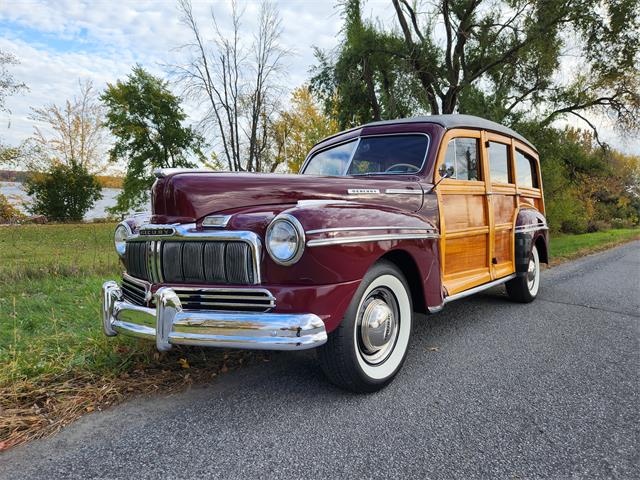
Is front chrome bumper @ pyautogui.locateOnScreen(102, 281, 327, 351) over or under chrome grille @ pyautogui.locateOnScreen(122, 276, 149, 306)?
under

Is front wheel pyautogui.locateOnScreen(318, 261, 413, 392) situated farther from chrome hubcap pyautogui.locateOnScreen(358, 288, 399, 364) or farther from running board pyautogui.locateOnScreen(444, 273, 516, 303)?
running board pyautogui.locateOnScreen(444, 273, 516, 303)

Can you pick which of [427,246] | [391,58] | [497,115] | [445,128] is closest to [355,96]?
[391,58]

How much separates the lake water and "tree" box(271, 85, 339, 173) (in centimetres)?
1228

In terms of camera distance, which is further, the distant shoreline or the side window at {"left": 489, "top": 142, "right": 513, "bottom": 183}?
the distant shoreline

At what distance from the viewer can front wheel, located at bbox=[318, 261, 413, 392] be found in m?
2.31

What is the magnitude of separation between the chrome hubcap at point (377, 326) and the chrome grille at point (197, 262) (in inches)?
29.7

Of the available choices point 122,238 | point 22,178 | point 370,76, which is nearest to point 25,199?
point 22,178

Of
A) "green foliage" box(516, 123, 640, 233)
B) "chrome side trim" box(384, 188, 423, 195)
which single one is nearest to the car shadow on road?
"chrome side trim" box(384, 188, 423, 195)

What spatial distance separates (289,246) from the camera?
7.00 ft

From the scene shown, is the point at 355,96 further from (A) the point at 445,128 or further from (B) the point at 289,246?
(B) the point at 289,246

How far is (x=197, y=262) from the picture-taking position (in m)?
2.34

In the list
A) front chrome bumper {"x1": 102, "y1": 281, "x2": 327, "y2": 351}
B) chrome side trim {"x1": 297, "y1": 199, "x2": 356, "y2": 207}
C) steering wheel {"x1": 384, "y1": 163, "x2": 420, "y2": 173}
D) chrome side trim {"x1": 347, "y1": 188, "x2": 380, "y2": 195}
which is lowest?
front chrome bumper {"x1": 102, "y1": 281, "x2": 327, "y2": 351}

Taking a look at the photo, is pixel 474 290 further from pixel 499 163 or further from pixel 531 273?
pixel 531 273

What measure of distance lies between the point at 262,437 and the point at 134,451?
0.62m
